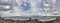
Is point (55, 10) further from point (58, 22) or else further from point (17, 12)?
point (17, 12)

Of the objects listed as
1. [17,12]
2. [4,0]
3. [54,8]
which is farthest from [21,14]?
[54,8]

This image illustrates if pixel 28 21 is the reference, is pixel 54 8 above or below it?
above

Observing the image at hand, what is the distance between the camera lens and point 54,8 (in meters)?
1.07

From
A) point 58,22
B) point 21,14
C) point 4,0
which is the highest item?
point 4,0

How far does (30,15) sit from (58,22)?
12.7 inches

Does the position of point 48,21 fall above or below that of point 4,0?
below

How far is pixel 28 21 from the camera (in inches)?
42.6

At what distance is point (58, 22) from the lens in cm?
108

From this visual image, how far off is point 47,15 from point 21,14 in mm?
287

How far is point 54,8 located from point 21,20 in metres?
0.39

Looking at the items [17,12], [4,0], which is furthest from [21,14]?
[4,0]

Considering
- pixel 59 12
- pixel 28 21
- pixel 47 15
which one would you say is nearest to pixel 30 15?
pixel 28 21

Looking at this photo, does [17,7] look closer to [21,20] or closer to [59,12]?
[21,20]

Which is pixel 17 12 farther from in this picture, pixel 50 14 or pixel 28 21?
pixel 50 14
